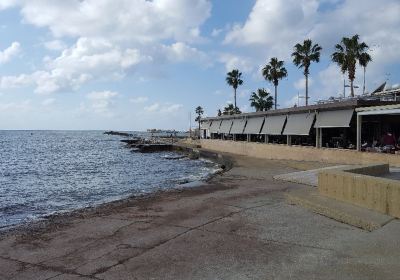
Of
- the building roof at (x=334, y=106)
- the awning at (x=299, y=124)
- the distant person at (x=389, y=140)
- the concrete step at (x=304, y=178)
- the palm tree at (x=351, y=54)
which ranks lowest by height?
the concrete step at (x=304, y=178)

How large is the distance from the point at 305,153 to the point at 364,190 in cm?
2017

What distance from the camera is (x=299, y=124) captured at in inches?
1272

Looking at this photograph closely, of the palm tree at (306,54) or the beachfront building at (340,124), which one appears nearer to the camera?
the beachfront building at (340,124)

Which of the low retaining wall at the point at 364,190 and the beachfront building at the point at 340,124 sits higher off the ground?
the beachfront building at the point at 340,124

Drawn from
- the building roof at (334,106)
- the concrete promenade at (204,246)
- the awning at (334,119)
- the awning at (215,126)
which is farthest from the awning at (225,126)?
the concrete promenade at (204,246)

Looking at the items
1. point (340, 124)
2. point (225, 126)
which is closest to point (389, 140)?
point (340, 124)

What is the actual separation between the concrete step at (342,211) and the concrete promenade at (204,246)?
0.17 m

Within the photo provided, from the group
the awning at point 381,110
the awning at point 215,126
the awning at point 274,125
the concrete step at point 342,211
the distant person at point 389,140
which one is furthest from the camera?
the awning at point 215,126

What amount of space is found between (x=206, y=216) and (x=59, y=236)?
12.6ft

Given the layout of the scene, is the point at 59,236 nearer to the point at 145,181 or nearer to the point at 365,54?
the point at 145,181

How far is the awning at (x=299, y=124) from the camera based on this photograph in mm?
30959

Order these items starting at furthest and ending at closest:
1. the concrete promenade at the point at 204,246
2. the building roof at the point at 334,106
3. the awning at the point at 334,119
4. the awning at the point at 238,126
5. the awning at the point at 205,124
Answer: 1. the awning at the point at 205,124
2. the awning at the point at 238,126
3. the awning at the point at 334,119
4. the building roof at the point at 334,106
5. the concrete promenade at the point at 204,246

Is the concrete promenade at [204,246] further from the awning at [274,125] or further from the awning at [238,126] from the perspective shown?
the awning at [238,126]

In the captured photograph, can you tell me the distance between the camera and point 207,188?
62.3 feet
